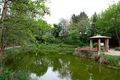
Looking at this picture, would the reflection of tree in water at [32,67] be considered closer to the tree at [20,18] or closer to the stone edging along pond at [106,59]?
the tree at [20,18]

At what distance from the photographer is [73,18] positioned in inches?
2253

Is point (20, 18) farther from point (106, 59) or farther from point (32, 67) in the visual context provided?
point (106, 59)

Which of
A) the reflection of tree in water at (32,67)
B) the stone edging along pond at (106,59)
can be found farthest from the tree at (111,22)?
the reflection of tree in water at (32,67)

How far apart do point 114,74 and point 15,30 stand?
917cm

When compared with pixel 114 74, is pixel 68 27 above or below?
above

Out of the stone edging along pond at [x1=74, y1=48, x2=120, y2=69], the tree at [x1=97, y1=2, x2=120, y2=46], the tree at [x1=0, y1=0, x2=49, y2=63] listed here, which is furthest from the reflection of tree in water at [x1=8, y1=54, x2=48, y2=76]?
the tree at [x1=97, y1=2, x2=120, y2=46]

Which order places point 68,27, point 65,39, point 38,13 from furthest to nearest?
point 68,27 → point 65,39 → point 38,13

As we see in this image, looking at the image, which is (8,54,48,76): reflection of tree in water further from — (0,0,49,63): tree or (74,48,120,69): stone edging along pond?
(74,48,120,69): stone edging along pond

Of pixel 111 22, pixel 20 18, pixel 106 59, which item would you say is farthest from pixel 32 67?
pixel 111 22

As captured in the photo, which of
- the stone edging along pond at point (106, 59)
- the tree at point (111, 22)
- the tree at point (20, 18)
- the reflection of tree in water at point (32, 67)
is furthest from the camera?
the tree at point (111, 22)

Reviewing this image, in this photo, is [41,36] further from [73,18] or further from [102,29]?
[73,18]

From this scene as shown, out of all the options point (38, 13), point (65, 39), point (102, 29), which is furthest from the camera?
point (65, 39)

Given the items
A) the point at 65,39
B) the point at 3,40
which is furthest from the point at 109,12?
the point at 3,40

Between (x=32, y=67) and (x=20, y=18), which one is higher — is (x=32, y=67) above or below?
below
